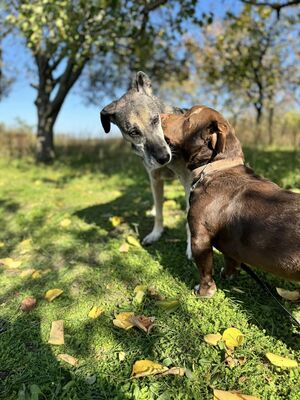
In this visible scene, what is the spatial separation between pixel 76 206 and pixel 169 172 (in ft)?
8.48

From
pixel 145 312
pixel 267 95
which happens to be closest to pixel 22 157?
pixel 145 312

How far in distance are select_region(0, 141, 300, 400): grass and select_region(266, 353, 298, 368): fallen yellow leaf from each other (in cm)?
4

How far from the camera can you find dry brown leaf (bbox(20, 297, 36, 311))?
310 cm

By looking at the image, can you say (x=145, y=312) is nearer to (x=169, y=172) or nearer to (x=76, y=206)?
(x=169, y=172)

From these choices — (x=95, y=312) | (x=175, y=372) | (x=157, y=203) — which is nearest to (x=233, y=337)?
A: (x=175, y=372)

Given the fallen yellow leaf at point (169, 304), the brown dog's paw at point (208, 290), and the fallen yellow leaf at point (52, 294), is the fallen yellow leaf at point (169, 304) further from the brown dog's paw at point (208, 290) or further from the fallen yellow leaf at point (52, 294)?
the fallen yellow leaf at point (52, 294)

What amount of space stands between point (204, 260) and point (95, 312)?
37.7 inches

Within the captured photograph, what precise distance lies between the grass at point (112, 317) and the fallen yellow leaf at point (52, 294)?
0.04m

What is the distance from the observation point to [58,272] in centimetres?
376

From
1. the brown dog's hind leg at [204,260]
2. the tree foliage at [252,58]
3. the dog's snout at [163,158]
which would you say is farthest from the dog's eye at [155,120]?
the tree foliage at [252,58]

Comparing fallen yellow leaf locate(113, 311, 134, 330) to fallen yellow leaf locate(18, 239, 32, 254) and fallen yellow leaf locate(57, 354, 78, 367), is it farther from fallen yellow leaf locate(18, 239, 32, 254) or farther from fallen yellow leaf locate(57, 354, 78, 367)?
fallen yellow leaf locate(18, 239, 32, 254)

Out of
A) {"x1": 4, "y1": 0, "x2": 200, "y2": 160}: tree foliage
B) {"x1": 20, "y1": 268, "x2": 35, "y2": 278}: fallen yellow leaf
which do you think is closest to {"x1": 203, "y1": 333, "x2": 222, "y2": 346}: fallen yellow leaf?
{"x1": 20, "y1": 268, "x2": 35, "y2": 278}: fallen yellow leaf

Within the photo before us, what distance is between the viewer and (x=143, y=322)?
2.73 m

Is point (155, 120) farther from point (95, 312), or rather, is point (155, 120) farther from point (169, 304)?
point (95, 312)
